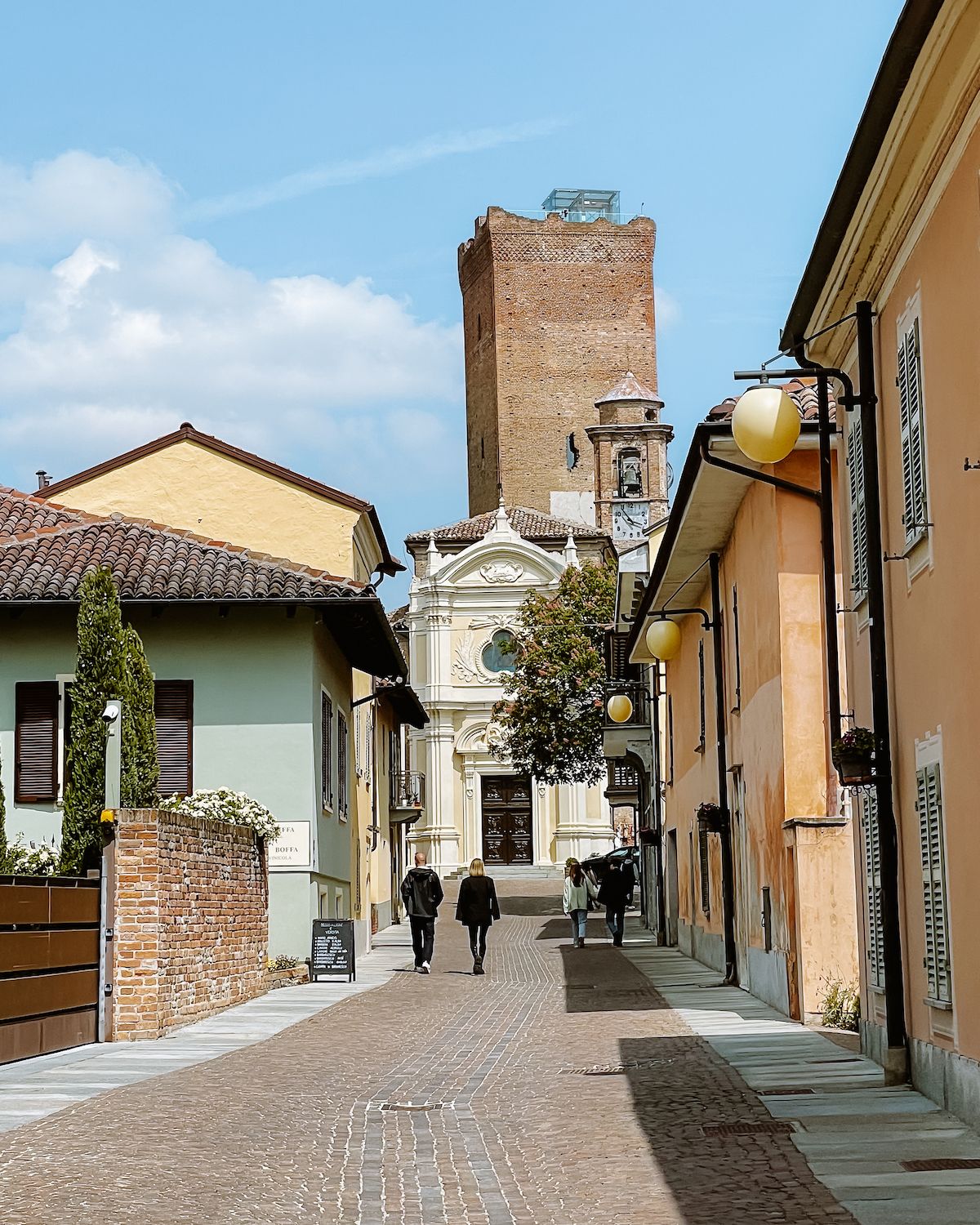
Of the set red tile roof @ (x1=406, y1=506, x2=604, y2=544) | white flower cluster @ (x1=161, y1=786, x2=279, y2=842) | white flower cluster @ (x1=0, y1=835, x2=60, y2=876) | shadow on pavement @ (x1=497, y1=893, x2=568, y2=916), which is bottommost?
shadow on pavement @ (x1=497, y1=893, x2=568, y2=916)

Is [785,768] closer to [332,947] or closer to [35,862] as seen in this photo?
[35,862]

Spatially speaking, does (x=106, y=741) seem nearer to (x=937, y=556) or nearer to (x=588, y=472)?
(x=937, y=556)

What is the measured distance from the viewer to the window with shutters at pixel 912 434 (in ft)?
31.8

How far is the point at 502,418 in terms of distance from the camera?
306 feet

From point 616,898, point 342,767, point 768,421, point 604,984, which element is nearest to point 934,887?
point 768,421

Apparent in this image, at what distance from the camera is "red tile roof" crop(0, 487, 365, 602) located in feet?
74.9

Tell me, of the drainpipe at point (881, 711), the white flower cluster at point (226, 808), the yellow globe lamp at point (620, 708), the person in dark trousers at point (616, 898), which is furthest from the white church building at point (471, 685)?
the drainpipe at point (881, 711)

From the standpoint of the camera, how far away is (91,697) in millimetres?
17344

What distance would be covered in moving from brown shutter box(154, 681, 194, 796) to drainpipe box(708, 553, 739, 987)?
7.09 metres

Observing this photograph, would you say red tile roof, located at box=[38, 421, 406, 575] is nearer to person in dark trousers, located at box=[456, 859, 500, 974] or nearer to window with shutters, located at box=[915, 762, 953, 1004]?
person in dark trousers, located at box=[456, 859, 500, 974]

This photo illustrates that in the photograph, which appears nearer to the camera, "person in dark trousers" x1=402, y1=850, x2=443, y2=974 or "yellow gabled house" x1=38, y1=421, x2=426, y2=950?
"person in dark trousers" x1=402, y1=850, x2=443, y2=974

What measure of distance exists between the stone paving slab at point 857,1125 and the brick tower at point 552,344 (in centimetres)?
7762

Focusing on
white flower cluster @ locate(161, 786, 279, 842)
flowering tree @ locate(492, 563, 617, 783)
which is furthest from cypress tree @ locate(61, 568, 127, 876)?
flowering tree @ locate(492, 563, 617, 783)

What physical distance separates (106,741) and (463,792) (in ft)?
180
